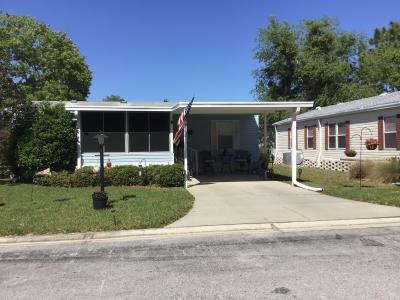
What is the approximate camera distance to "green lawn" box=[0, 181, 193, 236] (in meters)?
8.37

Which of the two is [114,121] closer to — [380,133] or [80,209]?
[80,209]

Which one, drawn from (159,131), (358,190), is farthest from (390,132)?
(159,131)

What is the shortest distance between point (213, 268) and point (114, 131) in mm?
11226

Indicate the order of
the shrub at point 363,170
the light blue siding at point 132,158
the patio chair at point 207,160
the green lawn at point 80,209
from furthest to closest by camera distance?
the patio chair at point 207,160 < the shrub at point 363,170 < the light blue siding at point 132,158 < the green lawn at point 80,209

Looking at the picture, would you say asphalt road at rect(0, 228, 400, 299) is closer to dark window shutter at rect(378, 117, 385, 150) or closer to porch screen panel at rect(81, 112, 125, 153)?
porch screen panel at rect(81, 112, 125, 153)

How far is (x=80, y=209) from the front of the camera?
32.8 feet

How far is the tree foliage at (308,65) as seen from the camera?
3684 centimetres

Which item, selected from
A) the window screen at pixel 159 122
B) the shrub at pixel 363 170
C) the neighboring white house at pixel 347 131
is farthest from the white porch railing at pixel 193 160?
the shrub at pixel 363 170

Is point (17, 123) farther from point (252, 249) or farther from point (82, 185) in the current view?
point (252, 249)

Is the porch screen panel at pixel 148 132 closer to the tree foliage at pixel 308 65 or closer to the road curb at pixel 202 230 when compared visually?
the road curb at pixel 202 230

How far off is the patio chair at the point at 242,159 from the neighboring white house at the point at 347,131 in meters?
3.43

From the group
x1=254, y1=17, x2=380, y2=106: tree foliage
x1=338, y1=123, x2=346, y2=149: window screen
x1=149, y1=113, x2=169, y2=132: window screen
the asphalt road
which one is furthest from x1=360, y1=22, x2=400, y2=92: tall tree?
the asphalt road

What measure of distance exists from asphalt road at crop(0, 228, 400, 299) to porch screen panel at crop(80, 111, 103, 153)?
9.02m

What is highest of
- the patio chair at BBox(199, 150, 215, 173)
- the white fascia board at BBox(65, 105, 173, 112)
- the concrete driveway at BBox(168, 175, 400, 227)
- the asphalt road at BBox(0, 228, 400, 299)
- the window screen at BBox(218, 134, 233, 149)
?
the white fascia board at BBox(65, 105, 173, 112)
